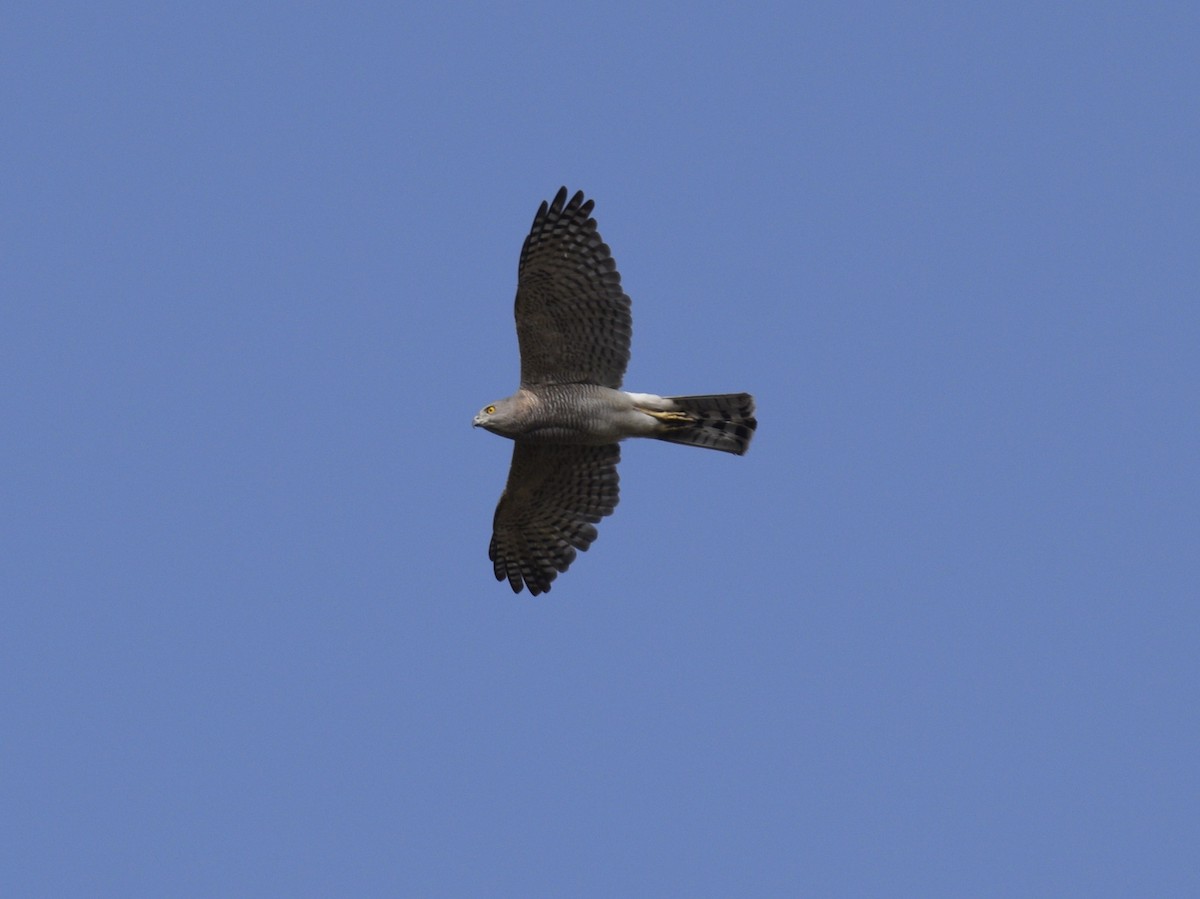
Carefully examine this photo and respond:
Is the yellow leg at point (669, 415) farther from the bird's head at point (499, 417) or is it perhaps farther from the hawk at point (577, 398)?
the bird's head at point (499, 417)

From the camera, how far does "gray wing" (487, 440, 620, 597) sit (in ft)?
60.1

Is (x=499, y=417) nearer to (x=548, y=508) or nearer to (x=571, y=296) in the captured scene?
(x=571, y=296)

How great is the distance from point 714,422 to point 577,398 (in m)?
1.26

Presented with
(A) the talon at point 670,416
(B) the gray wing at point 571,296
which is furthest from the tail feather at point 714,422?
(B) the gray wing at point 571,296

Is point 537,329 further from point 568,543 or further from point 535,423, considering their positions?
point 568,543

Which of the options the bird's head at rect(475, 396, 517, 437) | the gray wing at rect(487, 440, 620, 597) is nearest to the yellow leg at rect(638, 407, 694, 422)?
the gray wing at rect(487, 440, 620, 597)

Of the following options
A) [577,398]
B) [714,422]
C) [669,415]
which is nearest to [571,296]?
[577,398]

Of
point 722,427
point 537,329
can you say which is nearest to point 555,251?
point 537,329

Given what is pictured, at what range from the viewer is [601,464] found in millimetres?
18422

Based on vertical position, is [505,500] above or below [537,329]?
below

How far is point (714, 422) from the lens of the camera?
17812mm

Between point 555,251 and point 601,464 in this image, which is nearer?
point 555,251

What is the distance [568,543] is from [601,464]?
0.91 metres

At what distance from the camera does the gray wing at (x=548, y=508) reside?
1833 cm
